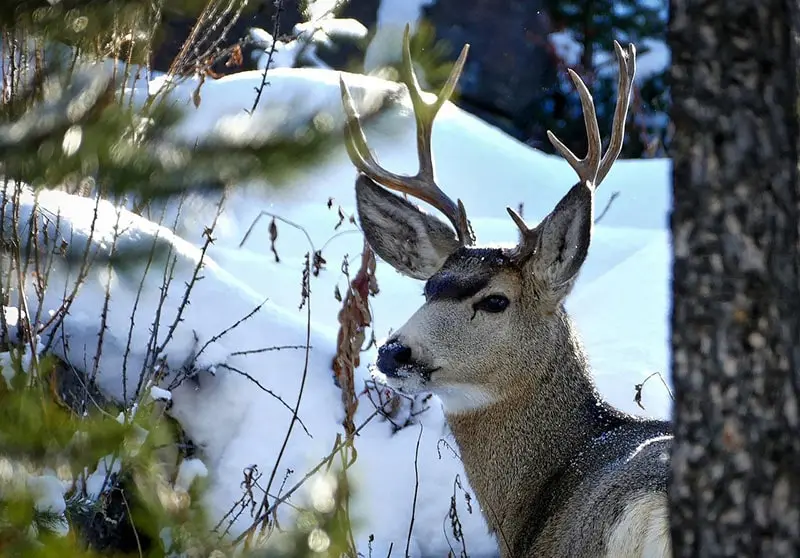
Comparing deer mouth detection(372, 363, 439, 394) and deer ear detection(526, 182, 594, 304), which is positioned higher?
deer ear detection(526, 182, 594, 304)

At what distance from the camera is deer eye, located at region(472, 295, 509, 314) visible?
4.11 meters

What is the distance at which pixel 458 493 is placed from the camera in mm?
5180

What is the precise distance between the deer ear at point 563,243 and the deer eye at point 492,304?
147mm

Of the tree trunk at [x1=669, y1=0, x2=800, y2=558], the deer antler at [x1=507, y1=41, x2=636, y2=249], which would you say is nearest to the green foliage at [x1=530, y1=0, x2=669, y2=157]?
the deer antler at [x1=507, y1=41, x2=636, y2=249]

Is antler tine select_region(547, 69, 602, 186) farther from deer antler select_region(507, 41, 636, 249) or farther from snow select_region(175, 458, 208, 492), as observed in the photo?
snow select_region(175, 458, 208, 492)

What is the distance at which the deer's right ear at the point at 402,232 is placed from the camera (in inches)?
180

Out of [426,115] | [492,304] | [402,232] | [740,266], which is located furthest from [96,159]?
[402,232]

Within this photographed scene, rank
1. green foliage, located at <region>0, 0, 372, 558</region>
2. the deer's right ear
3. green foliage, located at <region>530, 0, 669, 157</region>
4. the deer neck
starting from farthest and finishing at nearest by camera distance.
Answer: green foliage, located at <region>530, 0, 669, 157</region>, the deer's right ear, the deer neck, green foliage, located at <region>0, 0, 372, 558</region>

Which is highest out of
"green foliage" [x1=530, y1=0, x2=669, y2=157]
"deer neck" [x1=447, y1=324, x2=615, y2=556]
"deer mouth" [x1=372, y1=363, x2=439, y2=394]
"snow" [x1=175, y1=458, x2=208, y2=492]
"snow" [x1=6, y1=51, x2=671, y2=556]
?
"deer mouth" [x1=372, y1=363, x2=439, y2=394]

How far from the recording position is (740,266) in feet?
6.42

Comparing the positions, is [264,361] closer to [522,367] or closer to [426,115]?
[426,115]

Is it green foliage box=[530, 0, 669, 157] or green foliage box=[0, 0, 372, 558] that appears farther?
green foliage box=[530, 0, 669, 157]

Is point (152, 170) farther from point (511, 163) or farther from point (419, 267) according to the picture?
point (511, 163)

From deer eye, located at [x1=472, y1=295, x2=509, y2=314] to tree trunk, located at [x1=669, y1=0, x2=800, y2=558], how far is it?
2109 millimetres
